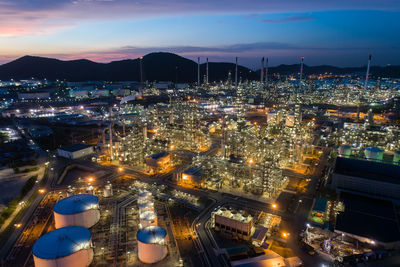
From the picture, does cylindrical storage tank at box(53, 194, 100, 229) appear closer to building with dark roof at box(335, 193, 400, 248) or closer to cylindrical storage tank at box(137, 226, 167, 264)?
cylindrical storage tank at box(137, 226, 167, 264)

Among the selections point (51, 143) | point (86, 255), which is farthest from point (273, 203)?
point (51, 143)

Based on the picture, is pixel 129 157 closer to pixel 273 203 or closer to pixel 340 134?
pixel 273 203

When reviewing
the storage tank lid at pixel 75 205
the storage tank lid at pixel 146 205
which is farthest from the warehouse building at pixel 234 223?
the storage tank lid at pixel 75 205

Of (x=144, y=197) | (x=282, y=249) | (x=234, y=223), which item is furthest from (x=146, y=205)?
(x=282, y=249)

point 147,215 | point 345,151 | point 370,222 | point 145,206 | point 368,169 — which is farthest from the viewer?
point 345,151

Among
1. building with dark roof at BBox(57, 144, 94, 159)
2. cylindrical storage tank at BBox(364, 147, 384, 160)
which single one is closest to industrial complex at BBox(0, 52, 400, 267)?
building with dark roof at BBox(57, 144, 94, 159)

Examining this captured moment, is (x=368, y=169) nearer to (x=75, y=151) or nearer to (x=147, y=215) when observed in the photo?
(x=147, y=215)
